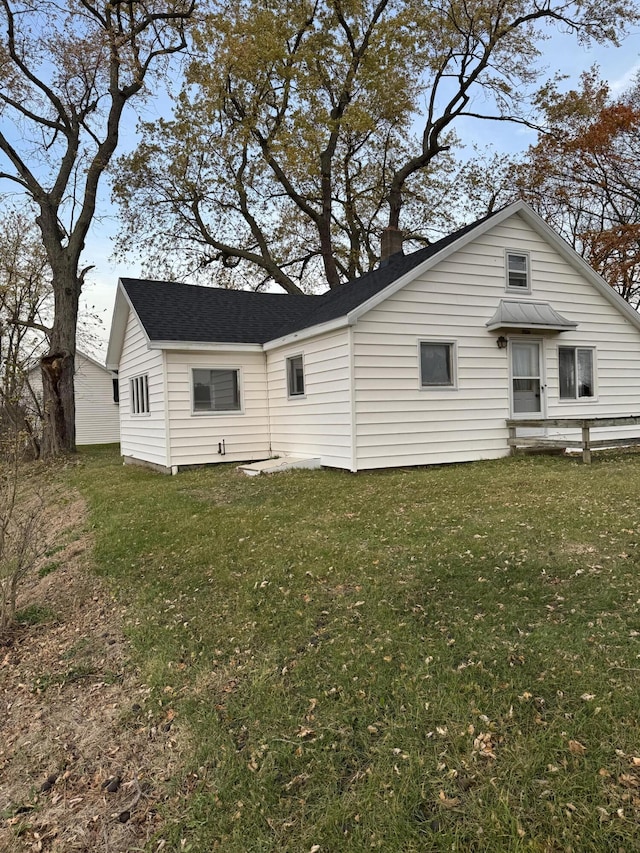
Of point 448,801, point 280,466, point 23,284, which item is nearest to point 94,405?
point 23,284

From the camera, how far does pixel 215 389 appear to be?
498 inches

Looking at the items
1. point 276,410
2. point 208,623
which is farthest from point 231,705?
point 276,410

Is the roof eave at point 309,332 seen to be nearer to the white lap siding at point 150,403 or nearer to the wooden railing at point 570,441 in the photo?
the white lap siding at point 150,403

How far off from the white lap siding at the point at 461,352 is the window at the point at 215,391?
4.09 m

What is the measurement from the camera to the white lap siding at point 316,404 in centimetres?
1011

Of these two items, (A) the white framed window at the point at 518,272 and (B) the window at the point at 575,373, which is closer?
(A) the white framed window at the point at 518,272

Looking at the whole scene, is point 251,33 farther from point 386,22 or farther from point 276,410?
point 276,410

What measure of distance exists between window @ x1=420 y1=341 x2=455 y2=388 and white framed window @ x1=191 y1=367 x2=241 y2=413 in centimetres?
456

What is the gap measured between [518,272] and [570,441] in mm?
3735

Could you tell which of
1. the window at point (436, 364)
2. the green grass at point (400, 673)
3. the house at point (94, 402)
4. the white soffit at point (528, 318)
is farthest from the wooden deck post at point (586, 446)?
the house at point (94, 402)

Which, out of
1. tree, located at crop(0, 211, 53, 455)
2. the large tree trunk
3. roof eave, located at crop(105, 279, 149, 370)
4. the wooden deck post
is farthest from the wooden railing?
tree, located at crop(0, 211, 53, 455)

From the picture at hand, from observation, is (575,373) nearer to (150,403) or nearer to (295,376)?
(295,376)

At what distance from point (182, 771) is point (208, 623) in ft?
4.98

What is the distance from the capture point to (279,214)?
26141 mm
